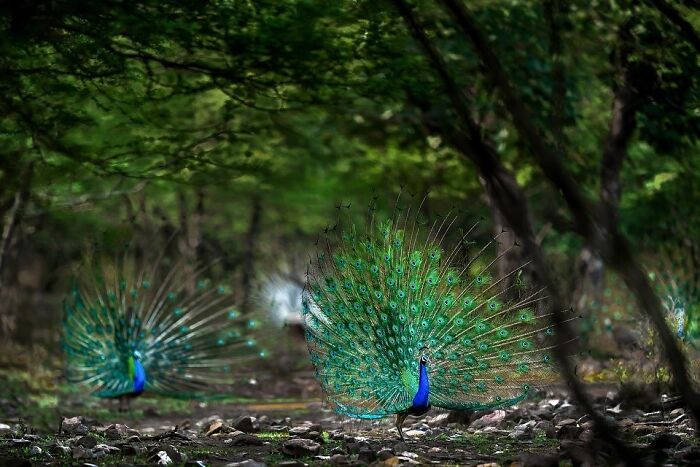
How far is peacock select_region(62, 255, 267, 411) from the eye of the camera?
15.3 metres

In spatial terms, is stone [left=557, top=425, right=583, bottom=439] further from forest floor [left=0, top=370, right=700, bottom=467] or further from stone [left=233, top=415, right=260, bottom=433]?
stone [left=233, top=415, right=260, bottom=433]

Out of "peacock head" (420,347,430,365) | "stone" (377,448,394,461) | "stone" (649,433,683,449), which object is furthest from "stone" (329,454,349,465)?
"stone" (649,433,683,449)

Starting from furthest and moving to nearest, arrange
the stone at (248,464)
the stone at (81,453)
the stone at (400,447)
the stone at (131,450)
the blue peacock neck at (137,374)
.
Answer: the blue peacock neck at (137,374), the stone at (400,447), the stone at (131,450), the stone at (81,453), the stone at (248,464)

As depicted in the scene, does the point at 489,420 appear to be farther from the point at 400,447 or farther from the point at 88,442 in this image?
the point at 88,442

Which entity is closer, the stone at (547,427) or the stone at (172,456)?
the stone at (172,456)

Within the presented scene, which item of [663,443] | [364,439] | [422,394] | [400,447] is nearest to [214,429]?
[364,439]

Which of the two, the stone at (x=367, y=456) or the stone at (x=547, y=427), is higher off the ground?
the stone at (x=367, y=456)

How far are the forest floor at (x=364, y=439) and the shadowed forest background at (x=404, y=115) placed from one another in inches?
29.8

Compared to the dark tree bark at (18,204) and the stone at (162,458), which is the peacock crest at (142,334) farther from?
the stone at (162,458)

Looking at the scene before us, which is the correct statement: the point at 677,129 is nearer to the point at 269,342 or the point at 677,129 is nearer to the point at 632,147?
the point at 632,147

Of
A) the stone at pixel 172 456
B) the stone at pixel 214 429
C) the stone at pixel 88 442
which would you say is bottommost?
the stone at pixel 214 429

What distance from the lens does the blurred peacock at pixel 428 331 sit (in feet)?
35.1

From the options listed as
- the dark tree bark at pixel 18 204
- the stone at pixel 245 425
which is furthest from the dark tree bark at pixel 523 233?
the dark tree bark at pixel 18 204

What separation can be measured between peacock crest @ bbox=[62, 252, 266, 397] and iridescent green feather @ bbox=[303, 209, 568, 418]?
15.9 feet
